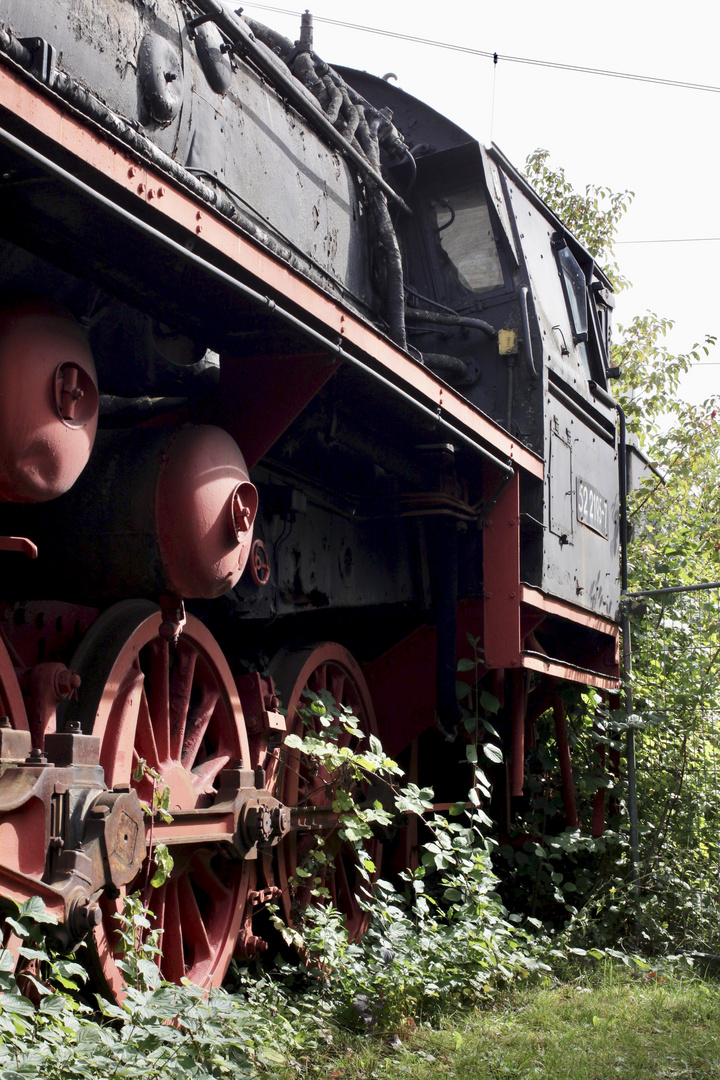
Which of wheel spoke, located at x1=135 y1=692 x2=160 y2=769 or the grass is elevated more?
wheel spoke, located at x1=135 y1=692 x2=160 y2=769

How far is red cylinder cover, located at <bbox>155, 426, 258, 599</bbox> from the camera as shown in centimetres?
292

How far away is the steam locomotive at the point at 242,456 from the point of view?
2.51 m

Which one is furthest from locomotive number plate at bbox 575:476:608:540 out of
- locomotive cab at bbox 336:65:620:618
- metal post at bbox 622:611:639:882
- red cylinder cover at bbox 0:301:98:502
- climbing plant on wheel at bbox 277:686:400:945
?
red cylinder cover at bbox 0:301:98:502

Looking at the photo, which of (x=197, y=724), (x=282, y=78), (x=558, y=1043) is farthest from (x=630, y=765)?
(x=282, y=78)

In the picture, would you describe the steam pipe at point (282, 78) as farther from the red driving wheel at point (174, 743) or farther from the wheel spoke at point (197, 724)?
the wheel spoke at point (197, 724)

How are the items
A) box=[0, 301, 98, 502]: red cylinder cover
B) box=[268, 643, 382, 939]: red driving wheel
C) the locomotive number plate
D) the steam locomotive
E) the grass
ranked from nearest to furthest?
box=[0, 301, 98, 502]: red cylinder cover < the steam locomotive < the grass < box=[268, 643, 382, 939]: red driving wheel < the locomotive number plate

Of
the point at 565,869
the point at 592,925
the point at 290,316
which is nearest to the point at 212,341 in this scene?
the point at 290,316

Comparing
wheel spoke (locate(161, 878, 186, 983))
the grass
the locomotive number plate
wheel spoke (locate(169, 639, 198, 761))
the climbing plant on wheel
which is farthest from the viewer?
the locomotive number plate

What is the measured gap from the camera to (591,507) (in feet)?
19.3

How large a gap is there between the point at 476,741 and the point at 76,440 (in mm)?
2724

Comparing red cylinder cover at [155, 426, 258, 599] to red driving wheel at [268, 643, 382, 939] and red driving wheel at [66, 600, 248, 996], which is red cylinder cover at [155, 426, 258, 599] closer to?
red driving wheel at [66, 600, 248, 996]

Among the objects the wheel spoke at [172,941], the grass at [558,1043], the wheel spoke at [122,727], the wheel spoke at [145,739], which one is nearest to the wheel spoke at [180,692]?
the wheel spoke at [145,739]

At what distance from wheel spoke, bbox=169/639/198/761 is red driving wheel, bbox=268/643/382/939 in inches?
23.2

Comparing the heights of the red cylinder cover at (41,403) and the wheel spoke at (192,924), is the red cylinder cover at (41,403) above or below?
above
